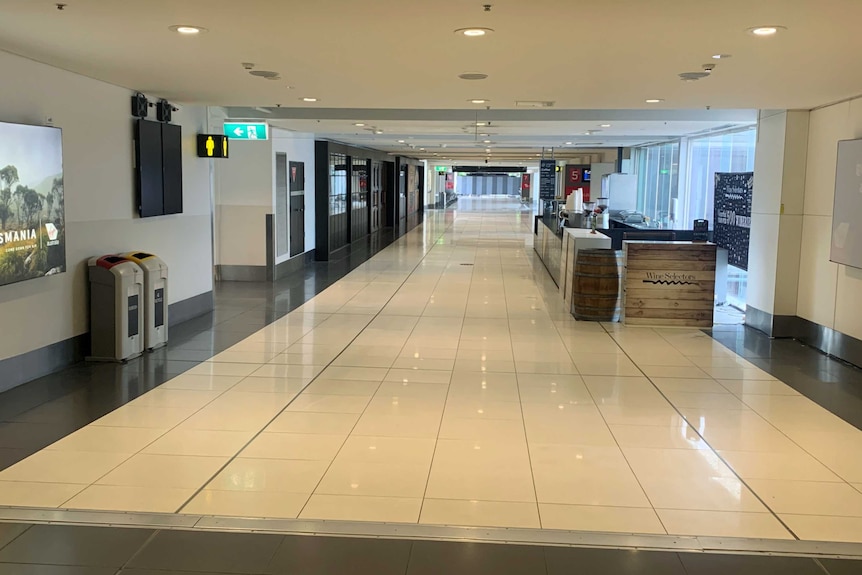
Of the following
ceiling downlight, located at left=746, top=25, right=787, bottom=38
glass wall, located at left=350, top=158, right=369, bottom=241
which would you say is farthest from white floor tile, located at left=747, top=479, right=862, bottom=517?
glass wall, located at left=350, top=158, right=369, bottom=241

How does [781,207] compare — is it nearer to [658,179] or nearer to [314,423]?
[314,423]

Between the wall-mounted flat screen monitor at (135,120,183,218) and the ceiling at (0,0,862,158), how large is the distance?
44 cm

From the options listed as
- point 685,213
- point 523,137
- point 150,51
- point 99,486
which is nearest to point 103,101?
point 150,51

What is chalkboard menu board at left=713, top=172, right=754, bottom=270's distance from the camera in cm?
1116

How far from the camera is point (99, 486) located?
4.05 metres

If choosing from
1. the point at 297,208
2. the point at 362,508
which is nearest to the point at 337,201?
the point at 297,208

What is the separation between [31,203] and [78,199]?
38.1 inches

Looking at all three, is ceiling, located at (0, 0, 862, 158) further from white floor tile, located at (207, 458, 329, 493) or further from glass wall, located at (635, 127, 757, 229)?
glass wall, located at (635, 127, 757, 229)

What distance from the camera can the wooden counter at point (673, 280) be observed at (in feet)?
30.3

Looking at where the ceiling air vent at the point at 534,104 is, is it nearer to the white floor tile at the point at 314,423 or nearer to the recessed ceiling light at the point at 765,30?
the recessed ceiling light at the point at 765,30

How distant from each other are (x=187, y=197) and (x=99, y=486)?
5699 millimetres

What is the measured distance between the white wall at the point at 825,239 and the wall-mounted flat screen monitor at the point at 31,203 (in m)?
7.62

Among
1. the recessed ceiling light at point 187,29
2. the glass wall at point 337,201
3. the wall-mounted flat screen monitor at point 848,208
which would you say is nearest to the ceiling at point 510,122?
the glass wall at point 337,201

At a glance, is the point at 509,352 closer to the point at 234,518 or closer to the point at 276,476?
the point at 276,476
